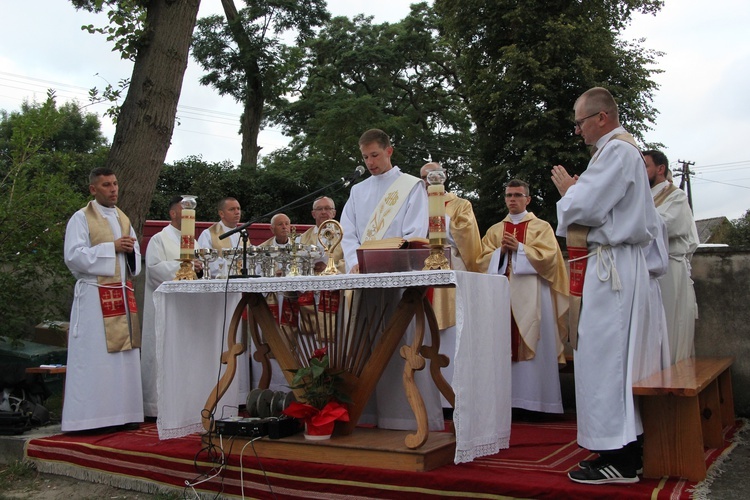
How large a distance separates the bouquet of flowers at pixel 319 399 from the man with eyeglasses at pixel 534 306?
231 centimetres

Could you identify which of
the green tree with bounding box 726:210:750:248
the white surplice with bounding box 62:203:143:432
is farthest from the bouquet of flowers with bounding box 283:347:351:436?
the green tree with bounding box 726:210:750:248

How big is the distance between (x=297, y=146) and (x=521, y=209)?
2390 centimetres

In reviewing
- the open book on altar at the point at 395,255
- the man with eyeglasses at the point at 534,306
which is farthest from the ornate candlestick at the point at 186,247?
the man with eyeglasses at the point at 534,306

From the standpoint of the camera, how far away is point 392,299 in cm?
482

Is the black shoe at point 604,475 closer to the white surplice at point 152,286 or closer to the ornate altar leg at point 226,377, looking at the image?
the ornate altar leg at point 226,377

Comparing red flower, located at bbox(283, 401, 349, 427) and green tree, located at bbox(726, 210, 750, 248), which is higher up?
green tree, located at bbox(726, 210, 750, 248)

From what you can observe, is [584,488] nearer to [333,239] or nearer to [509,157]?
[333,239]

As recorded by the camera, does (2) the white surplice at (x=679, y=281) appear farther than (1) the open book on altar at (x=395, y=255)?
Yes

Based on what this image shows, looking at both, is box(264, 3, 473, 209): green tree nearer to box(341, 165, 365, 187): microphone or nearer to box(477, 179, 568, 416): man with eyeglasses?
box(477, 179, 568, 416): man with eyeglasses

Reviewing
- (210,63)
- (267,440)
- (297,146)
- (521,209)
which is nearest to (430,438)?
(267,440)

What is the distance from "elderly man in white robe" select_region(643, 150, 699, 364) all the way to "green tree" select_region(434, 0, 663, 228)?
14476mm

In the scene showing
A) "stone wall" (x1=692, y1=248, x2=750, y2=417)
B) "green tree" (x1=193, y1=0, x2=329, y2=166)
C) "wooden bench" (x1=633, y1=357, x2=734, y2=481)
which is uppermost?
"green tree" (x1=193, y1=0, x2=329, y2=166)

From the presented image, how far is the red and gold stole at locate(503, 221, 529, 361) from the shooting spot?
6277 millimetres

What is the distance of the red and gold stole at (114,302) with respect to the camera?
572 cm
